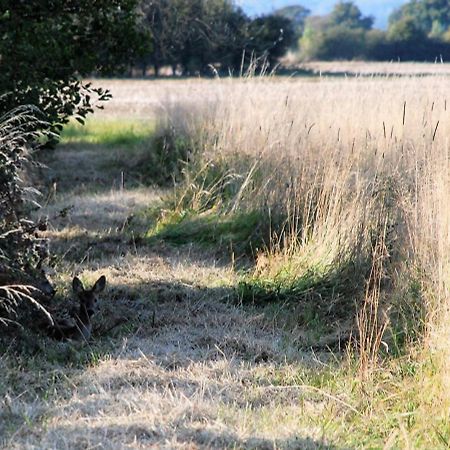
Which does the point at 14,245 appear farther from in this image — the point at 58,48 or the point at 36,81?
the point at 58,48

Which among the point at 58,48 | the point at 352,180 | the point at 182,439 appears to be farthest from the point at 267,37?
the point at 182,439

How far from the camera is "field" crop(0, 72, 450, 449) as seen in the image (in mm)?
3963

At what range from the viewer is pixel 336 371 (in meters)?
4.63

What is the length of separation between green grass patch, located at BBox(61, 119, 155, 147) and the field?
15.2 feet

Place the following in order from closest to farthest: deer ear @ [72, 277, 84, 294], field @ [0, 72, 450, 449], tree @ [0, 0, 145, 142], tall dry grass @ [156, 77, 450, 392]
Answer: field @ [0, 72, 450, 449], tall dry grass @ [156, 77, 450, 392], deer ear @ [72, 277, 84, 294], tree @ [0, 0, 145, 142]

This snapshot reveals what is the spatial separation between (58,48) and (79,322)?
2298 millimetres

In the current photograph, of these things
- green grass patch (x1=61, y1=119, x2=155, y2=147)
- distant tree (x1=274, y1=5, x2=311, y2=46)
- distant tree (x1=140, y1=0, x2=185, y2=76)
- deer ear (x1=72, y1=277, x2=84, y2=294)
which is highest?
distant tree (x1=274, y1=5, x2=311, y2=46)

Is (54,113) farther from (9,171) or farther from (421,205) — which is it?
(421,205)

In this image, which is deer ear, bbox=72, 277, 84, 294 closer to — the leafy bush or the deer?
the deer

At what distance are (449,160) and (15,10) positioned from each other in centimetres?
337

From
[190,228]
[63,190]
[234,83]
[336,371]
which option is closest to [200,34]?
[234,83]

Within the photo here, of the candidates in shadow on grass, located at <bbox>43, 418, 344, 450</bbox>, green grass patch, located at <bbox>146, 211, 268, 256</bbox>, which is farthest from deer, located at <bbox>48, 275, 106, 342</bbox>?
green grass patch, located at <bbox>146, 211, 268, 256</bbox>

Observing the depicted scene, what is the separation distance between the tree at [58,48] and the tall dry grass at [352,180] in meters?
1.75

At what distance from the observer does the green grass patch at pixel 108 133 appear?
1524cm
